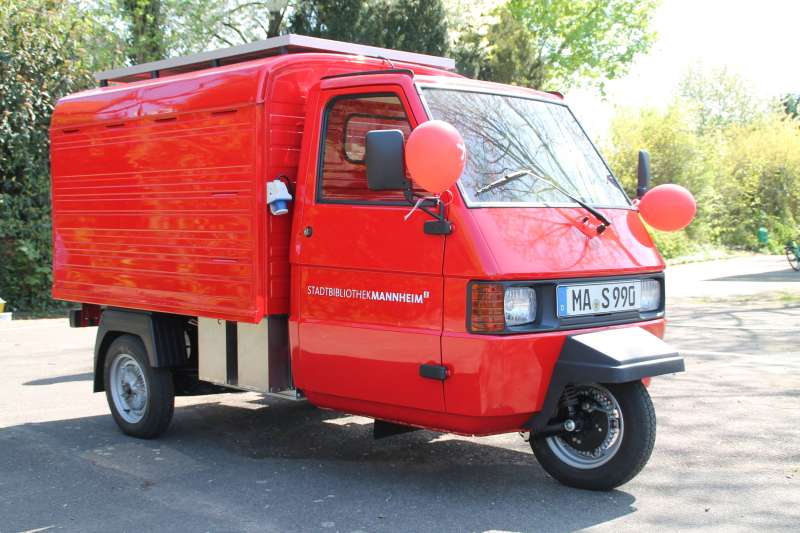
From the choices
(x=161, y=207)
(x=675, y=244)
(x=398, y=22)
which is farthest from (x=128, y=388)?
(x=675, y=244)

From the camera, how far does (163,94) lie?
667cm

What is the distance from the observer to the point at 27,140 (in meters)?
15.7

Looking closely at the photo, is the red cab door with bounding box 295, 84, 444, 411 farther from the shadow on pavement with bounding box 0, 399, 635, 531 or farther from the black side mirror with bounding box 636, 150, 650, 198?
the black side mirror with bounding box 636, 150, 650, 198

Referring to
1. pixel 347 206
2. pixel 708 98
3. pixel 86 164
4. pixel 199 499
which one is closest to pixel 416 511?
pixel 199 499

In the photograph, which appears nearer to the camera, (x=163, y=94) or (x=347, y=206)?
(x=347, y=206)

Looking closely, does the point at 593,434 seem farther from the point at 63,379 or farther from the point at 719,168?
the point at 719,168

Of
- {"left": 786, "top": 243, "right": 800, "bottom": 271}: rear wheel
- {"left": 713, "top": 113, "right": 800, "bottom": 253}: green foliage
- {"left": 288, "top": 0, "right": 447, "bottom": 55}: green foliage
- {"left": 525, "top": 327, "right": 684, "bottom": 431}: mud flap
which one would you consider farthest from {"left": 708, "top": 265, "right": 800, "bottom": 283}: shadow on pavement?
{"left": 525, "top": 327, "right": 684, "bottom": 431}: mud flap

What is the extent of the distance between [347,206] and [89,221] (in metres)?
2.77

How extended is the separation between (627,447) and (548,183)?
5.17 ft

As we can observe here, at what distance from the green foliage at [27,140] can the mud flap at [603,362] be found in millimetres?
12606

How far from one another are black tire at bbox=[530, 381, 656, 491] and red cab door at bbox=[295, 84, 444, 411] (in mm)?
915

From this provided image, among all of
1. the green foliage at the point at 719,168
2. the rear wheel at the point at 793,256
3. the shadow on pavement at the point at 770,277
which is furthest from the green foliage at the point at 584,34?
the shadow on pavement at the point at 770,277

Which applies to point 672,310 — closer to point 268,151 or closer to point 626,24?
point 268,151

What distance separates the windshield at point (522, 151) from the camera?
5382 millimetres
